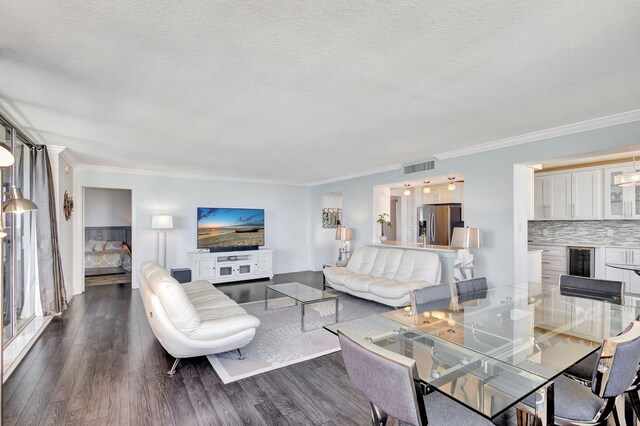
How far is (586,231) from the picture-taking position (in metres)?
Result: 5.68

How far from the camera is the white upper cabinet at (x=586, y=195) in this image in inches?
211

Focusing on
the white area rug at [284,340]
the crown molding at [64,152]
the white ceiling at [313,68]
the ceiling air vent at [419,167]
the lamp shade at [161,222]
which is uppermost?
the white ceiling at [313,68]

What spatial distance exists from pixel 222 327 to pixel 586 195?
638 centimetres

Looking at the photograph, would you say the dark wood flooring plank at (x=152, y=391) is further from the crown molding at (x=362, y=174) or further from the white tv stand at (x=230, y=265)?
the crown molding at (x=362, y=174)

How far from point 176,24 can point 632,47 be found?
2.79 meters

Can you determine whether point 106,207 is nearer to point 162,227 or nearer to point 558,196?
point 162,227

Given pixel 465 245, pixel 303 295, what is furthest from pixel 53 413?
pixel 465 245

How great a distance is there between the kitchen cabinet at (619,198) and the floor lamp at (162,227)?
8054mm

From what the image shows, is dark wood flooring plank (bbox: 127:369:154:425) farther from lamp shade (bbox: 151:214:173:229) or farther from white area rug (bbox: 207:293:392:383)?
lamp shade (bbox: 151:214:173:229)

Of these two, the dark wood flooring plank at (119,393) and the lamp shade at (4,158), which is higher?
the lamp shade at (4,158)

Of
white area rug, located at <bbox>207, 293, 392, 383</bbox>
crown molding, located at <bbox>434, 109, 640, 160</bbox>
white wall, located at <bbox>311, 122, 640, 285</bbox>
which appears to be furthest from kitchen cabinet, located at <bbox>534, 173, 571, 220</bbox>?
white area rug, located at <bbox>207, 293, 392, 383</bbox>

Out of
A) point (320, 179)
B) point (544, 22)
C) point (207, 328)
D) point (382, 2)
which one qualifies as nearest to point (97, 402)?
point (207, 328)

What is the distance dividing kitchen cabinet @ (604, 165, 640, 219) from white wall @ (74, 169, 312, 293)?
240 inches

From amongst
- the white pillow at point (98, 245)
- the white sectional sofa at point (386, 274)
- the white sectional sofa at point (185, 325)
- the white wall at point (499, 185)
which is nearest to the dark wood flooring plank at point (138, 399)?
the white sectional sofa at point (185, 325)
